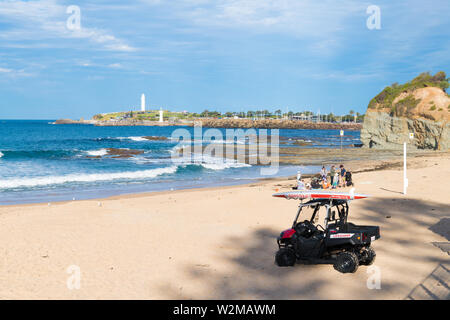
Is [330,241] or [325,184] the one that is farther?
[325,184]

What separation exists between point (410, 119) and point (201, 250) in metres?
45.6

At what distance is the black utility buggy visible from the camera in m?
9.34

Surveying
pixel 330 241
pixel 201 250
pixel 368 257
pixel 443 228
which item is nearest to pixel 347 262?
pixel 330 241

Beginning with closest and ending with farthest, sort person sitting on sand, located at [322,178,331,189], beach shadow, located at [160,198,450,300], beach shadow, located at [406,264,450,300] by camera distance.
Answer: beach shadow, located at [406,264,450,300] → beach shadow, located at [160,198,450,300] → person sitting on sand, located at [322,178,331,189]

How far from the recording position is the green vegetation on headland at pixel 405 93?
172 feet

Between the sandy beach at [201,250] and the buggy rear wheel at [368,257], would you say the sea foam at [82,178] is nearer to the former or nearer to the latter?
the sandy beach at [201,250]

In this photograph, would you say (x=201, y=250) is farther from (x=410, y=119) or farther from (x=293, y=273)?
(x=410, y=119)

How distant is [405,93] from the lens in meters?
55.3

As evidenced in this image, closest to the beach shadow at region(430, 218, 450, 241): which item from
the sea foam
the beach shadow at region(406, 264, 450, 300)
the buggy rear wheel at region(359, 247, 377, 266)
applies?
the beach shadow at region(406, 264, 450, 300)

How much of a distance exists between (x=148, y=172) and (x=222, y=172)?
19.1 ft

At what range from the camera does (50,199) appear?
71.5 ft

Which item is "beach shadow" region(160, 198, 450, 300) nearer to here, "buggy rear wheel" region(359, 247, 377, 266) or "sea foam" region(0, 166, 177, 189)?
"buggy rear wheel" region(359, 247, 377, 266)
